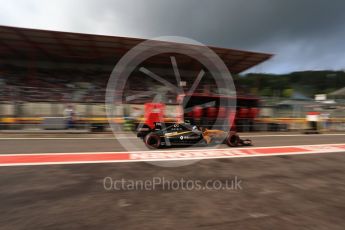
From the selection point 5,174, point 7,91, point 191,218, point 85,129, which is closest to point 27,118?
point 85,129

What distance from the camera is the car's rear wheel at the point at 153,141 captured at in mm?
10836

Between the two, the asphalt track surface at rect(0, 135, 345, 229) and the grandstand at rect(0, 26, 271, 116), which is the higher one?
the grandstand at rect(0, 26, 271, 116)

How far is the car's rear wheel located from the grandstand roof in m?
16.0

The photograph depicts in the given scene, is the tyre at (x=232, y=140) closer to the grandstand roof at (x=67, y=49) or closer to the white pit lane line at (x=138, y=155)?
the white pit lane line at (x=138, y=155)

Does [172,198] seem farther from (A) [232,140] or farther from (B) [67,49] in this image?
(B) [67,49]

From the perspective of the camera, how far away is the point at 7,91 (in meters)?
23.8

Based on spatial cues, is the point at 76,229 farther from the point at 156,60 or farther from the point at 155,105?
the point at 156,60

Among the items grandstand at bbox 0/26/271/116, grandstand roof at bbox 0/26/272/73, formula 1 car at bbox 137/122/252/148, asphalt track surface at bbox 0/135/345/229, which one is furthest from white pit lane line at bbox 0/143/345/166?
grandstand roof at bbox 0/26/272/73

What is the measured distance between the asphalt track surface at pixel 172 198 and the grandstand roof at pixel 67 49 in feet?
61.6

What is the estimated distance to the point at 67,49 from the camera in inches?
1053

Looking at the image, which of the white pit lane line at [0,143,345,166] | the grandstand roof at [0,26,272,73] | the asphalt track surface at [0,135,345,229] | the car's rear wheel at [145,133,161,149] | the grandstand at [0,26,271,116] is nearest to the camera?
the asphalt track surface at [0,135,345,229]

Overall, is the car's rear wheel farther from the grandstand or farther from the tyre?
the grandstand

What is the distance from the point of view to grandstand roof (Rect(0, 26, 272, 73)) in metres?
24.1

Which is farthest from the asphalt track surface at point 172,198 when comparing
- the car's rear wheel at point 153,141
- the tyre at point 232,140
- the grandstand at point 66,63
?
the grandstand at point 66,63
